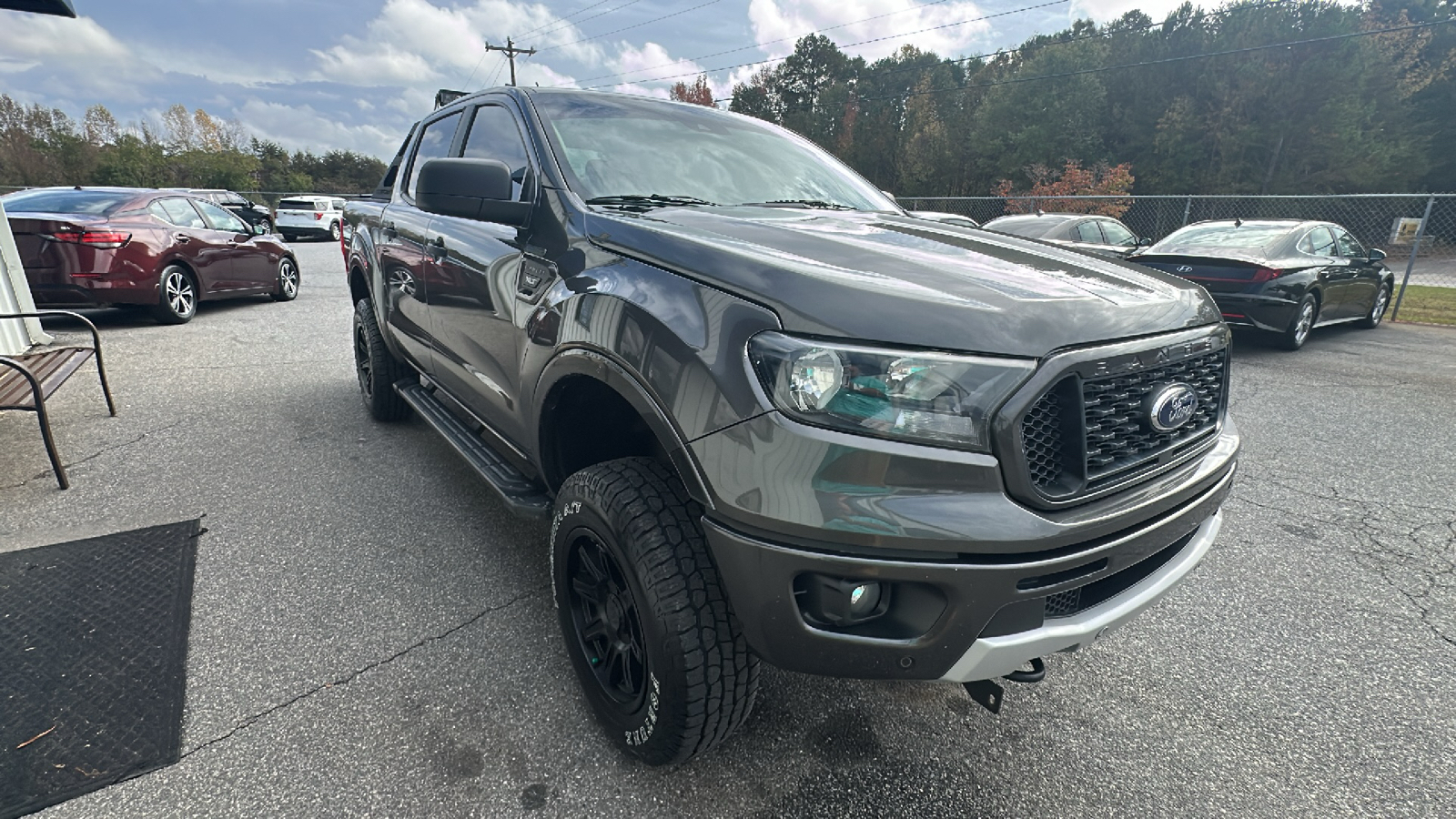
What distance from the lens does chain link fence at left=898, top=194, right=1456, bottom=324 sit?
11.4 m

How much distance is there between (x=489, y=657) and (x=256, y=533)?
153cm

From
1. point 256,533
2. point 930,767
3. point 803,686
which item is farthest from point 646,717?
point 256,533

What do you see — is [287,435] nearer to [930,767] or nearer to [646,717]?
[646,717]

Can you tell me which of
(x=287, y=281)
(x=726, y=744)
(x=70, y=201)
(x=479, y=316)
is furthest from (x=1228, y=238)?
(x=70, y=201)

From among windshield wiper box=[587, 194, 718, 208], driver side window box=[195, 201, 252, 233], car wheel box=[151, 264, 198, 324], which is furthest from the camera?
driver side window box=[195, 201, 252, 233]

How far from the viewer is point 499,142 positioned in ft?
9.28

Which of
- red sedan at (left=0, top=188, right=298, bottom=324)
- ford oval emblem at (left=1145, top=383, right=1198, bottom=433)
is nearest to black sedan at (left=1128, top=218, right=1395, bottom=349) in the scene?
ford oval emblem at (left=1145, top=383, right=1198, bottom=433)

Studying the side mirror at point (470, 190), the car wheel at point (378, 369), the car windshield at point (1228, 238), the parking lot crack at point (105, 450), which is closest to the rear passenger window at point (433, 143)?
the car wheel at point (378, 369)

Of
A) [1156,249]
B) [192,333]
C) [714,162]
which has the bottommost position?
[192,333]

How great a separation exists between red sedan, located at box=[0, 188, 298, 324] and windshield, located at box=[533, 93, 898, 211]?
7.09 metres

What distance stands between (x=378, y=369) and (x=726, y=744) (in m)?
3.37

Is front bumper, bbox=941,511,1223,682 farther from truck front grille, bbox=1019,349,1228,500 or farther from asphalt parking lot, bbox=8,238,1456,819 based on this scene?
asphalt parking lot, bbox=8,238,1456,819

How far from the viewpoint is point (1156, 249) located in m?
7.78

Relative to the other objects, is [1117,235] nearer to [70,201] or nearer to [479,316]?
[479,316]
